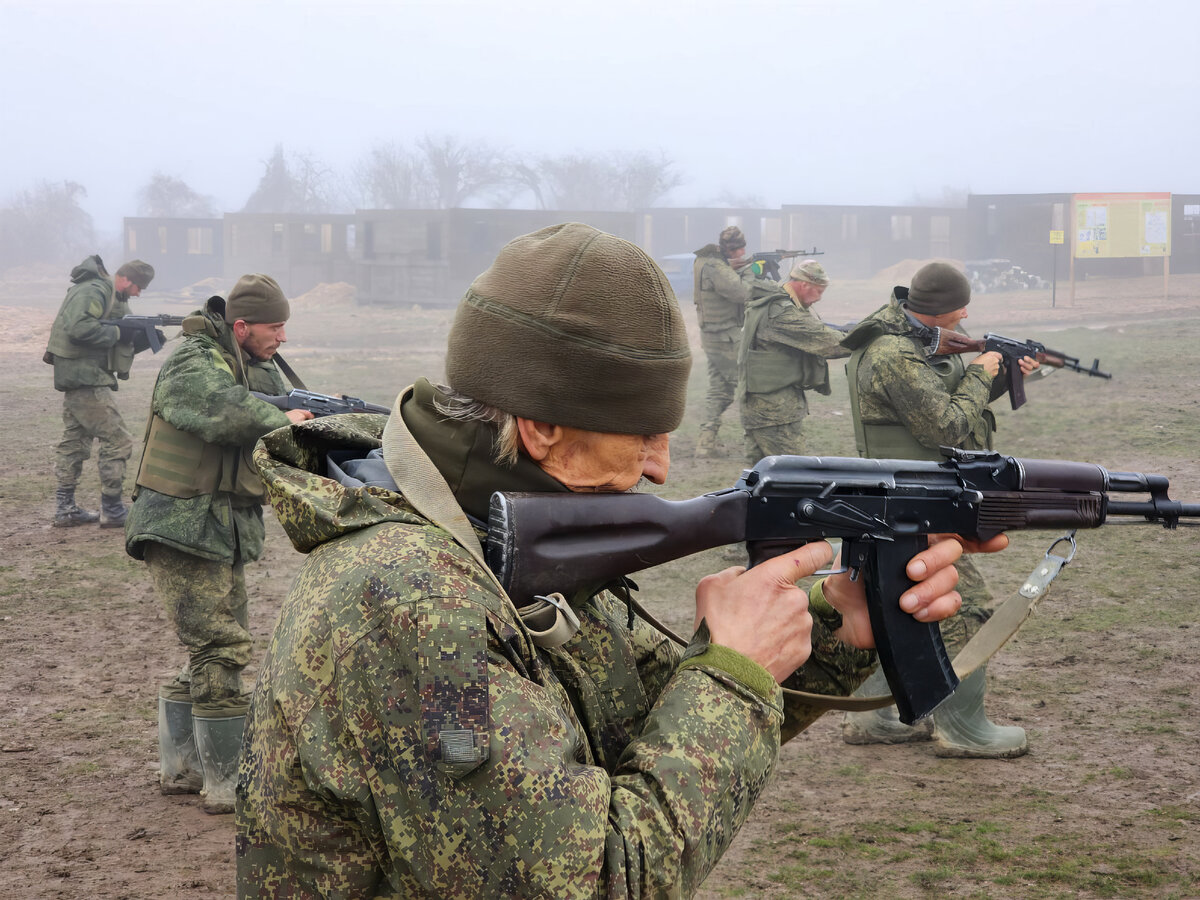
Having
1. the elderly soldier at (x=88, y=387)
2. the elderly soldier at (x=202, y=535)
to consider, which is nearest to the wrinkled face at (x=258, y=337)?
the elderly soldier at (x=202, y=535)

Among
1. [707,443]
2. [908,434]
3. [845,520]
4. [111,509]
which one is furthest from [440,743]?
[707,443]

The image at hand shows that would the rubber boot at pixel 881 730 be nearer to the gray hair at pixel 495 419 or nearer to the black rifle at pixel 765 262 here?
the gray hair at pixel 495 419

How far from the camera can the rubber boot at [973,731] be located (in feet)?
16.9

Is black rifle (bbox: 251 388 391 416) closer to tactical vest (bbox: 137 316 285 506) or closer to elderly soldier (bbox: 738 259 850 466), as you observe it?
tactical vest (bbox: 137 316 285 506)

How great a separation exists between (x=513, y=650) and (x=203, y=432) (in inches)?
151

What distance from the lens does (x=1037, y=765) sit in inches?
197

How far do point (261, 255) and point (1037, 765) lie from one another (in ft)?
134

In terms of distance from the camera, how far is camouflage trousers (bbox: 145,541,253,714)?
480 cm

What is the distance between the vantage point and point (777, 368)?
9.65m

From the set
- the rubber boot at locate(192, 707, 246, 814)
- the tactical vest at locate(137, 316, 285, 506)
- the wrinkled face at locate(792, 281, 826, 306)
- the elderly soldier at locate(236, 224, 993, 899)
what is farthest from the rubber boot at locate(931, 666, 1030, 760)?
the wrinkled face at locate(792, 281, 826, 306)

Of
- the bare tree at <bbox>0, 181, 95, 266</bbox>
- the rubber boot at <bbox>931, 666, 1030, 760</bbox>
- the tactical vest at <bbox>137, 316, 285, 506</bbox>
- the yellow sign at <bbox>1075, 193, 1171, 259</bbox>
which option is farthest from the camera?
Answer: the bare tree at <bbox>0, 181, 95, 266</bbox>

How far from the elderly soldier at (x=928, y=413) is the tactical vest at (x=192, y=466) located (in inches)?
124

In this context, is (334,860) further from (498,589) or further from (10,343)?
(10,343)

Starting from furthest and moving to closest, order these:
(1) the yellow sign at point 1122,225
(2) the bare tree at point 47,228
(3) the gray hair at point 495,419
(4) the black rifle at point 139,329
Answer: (2) the bare tree at point 47,228 → (1) the yellow sign at point 1122,225 → (4) the black rifle at point 139,329 → (3) the gray hair at point 495,419
